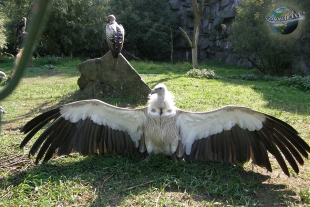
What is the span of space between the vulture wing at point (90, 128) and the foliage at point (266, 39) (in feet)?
35.2

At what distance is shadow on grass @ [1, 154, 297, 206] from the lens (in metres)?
2.76

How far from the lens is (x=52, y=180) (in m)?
2.98

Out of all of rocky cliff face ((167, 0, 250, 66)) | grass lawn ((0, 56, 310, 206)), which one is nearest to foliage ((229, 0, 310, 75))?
rocky cliff face ((167, 0, 250, 66))

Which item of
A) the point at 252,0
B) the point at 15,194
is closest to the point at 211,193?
the point at 15,194

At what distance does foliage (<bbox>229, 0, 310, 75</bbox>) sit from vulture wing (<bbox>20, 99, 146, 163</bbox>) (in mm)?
10723

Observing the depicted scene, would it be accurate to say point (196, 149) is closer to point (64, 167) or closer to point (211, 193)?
Answer: point (211, 193)

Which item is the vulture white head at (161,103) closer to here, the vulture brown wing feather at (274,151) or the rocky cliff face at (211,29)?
the vulture brown wing feather at (274,151)

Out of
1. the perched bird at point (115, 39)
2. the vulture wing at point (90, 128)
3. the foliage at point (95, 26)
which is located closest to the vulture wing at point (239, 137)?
the vulture wing at point (90, 128)

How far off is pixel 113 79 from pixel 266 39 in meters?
8.82

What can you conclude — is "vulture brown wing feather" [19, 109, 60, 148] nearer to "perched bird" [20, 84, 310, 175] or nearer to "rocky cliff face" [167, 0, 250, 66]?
"perched bird" [20, 84, 310, 175]

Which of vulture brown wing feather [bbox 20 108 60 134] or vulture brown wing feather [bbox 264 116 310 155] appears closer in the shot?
vulture brown wing feather [bbox 264 116 310 155]

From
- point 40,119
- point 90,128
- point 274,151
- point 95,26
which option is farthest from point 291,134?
point 95,26

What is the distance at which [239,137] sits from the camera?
10.3 feet

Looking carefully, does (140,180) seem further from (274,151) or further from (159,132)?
(274,151)
